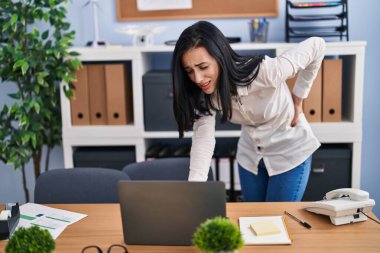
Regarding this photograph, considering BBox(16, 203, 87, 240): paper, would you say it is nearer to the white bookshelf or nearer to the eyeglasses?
the eyeglasses

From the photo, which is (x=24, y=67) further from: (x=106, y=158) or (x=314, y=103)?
(x=314, y=103)

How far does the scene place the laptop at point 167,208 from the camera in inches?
56.3

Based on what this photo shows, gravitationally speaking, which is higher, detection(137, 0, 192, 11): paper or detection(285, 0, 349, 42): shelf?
detection(137, 0, 192, 11): paper

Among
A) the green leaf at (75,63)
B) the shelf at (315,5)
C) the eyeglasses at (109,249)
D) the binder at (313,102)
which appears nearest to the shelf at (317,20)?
the shelf at (315,5)

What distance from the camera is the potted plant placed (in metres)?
2.96

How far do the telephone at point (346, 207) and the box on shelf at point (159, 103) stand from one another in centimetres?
141

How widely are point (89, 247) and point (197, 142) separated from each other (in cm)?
58

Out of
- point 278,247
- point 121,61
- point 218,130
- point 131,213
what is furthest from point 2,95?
point 278,247

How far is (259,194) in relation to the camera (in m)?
2.27

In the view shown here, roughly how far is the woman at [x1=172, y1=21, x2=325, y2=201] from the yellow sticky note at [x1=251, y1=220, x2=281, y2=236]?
0.93 ft

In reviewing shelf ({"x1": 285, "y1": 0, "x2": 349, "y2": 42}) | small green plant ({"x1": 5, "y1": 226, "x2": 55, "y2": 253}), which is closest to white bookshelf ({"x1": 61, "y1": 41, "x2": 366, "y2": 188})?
shelf ({"x1": 285, "y1": 0, "x2": 349, "y2": 42})

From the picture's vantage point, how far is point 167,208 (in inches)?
57.9

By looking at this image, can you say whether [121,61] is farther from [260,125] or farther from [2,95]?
[260,125]

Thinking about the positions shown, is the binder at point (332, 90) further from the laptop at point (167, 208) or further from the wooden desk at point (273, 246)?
the laptop at point (167, 208)
